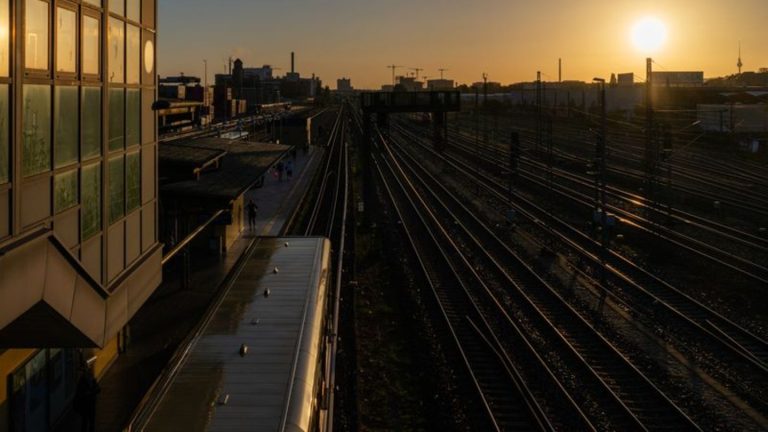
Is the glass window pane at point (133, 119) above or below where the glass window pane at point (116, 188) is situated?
above

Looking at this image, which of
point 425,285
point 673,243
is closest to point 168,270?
point 425,285

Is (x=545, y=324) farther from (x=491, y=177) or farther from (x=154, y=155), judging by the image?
(x=491, y=177)

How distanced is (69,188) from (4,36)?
181 cm

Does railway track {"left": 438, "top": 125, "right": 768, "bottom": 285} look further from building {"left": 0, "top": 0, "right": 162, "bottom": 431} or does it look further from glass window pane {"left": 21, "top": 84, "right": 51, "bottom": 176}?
glass window pane {"left": 21, "top": 84, "right": 51, "bottom": 176}

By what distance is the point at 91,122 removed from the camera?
7.19 m

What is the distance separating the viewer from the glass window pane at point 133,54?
8430 millimetres

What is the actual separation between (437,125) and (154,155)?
16995 millimetres

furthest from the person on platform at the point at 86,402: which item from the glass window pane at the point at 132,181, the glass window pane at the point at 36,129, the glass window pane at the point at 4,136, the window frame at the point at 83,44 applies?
the glass window pane at the point at 4,136

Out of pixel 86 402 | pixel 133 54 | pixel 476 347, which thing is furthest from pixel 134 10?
pixel 476 347

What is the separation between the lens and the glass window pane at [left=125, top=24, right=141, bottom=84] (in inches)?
332

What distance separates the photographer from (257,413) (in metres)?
6.07

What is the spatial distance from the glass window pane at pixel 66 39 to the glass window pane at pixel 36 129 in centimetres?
40

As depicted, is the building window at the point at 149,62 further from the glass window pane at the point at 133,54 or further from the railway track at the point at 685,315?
the railway track at the point at 685,315

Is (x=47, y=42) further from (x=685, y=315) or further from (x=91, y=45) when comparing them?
(x=685, y=315)
